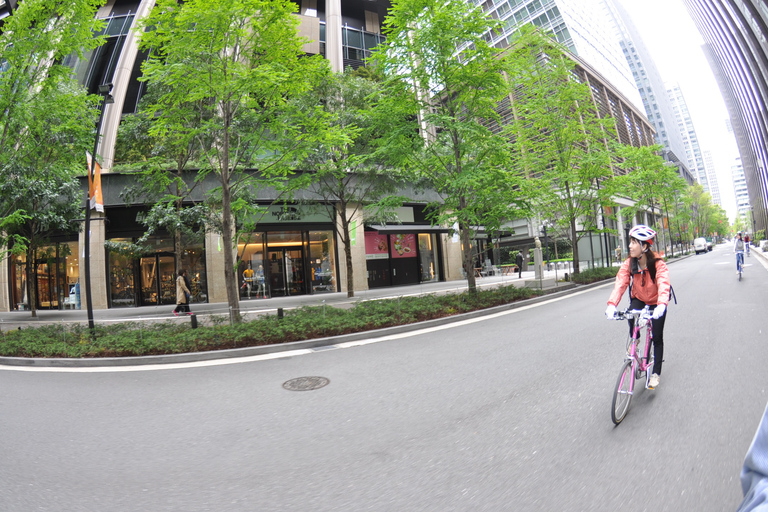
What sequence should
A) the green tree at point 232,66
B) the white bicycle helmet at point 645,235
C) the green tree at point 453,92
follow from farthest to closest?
1. the green tree at point 453,92
2. the green tree at point 232,66
3. the white bicycle helmet at point 645,235

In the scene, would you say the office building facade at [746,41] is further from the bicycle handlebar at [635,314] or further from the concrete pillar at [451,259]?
the bicycle handlebar at [635,314]

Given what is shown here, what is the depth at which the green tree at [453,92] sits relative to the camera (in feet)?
42.7

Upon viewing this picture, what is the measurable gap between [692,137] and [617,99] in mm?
168065

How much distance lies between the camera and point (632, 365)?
391cm

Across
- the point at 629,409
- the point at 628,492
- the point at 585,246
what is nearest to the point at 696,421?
the point at 629,409

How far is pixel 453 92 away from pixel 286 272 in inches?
572

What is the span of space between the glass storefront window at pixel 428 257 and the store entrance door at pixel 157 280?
15936 mm

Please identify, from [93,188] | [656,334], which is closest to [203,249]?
[93,188]

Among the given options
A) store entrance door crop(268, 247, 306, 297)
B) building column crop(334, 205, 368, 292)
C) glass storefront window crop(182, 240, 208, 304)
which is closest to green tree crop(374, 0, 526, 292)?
building column crop(334, 205, 368, 292)

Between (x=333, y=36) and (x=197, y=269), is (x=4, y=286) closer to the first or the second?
Answer: (x=197, y=269)

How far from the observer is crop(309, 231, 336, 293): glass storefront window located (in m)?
24.7

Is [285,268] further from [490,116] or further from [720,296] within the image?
[720,296]

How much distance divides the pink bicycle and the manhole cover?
12.4 feet

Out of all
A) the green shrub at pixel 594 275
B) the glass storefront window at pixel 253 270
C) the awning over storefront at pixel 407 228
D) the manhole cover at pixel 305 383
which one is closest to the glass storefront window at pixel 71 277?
the glass storefront window at pixel 253 270
